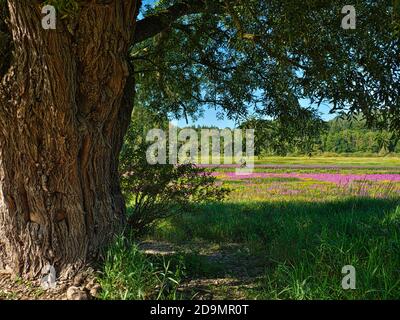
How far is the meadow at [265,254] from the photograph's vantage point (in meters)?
5.07

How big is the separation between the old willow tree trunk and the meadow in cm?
74

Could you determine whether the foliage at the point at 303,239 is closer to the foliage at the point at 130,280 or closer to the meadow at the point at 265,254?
the meadow at the point at 265,254

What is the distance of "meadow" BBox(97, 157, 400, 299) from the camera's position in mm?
5066

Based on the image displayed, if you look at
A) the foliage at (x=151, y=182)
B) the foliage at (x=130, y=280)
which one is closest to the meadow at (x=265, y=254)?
the foliage at (x=130, y=280)

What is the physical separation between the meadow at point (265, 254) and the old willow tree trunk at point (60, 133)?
0.74 m

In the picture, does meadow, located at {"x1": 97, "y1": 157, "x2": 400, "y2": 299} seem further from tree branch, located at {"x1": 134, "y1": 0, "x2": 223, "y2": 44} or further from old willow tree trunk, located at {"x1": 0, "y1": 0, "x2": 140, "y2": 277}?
tree branch, located at {"x1": 134, "y1": 0, "x2": 223, "y2": 44}

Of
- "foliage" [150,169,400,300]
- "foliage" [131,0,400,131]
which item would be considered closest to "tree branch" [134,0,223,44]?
"foliage" [131,0,400,131]

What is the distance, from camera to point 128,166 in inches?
343

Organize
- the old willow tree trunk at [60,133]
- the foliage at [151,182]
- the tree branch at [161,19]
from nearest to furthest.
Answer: the old willow tree trunk at [60,133] → the tree branch at [161,19] → the foliage at [151,182]

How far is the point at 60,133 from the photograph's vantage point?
5.18 metres
